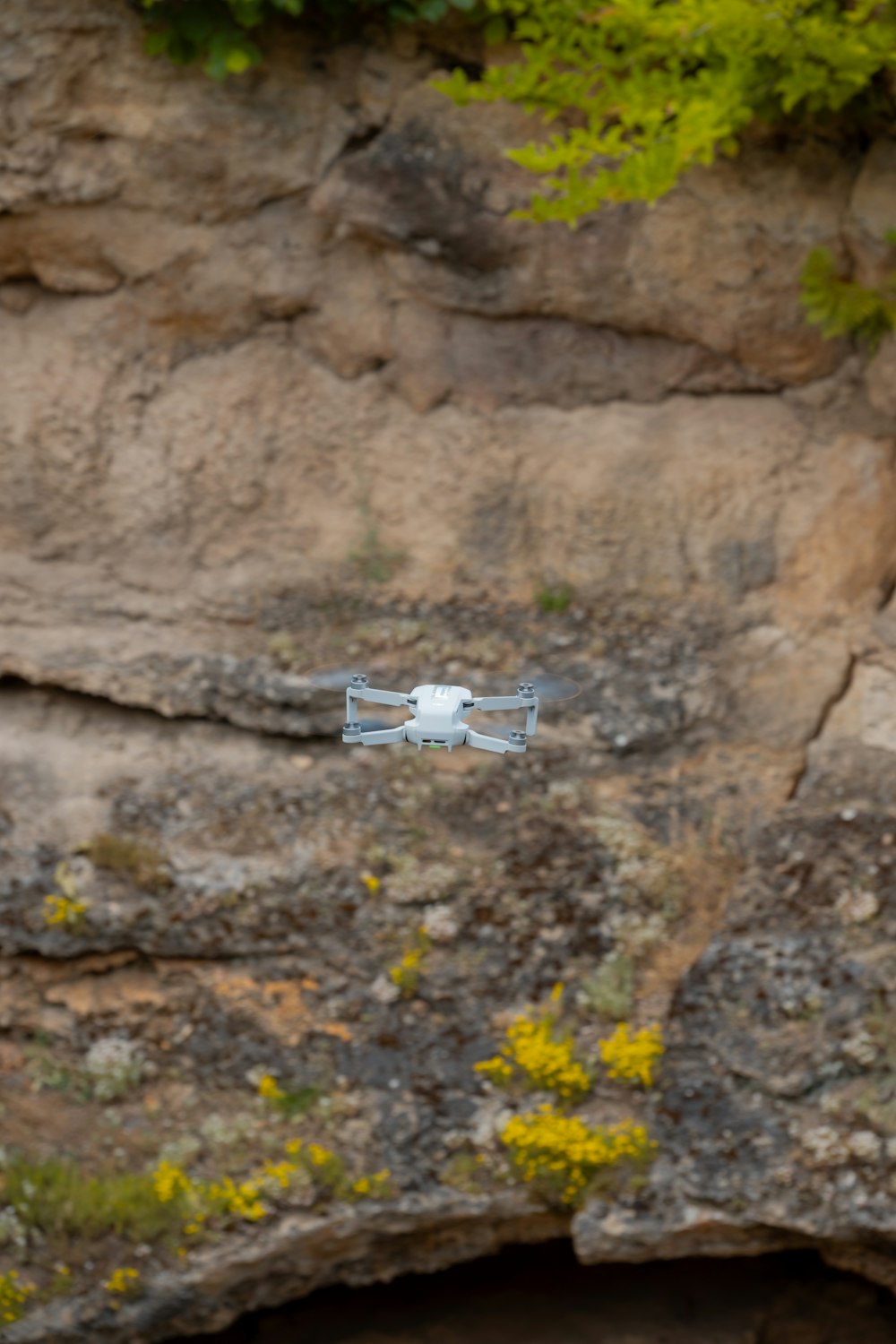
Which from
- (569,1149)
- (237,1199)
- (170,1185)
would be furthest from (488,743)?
(170,1185)

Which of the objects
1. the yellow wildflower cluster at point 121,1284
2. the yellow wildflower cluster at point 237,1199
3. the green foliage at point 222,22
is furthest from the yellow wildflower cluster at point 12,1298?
the green foliage at point 222,22

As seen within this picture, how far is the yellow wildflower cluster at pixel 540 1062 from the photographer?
20.7 ft

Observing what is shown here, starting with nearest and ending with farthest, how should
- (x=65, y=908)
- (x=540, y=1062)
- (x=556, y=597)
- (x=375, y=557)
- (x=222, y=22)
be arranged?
(x=540, y=1062) < (x=65, y=908) < (x=222, y=22) < (x=556, y=597) < (x=375, y=557)

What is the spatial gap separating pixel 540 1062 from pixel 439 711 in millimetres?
2868

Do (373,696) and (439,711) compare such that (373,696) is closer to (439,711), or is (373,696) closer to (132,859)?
(439,711)

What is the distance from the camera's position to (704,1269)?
746cm

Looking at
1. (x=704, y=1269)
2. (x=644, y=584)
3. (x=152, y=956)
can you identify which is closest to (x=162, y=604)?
(x=152, y=956)

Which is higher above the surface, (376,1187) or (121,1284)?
(376,1187)

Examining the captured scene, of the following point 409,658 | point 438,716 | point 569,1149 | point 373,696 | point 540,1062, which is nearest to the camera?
point 438,716

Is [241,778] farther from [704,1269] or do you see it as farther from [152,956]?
[704,1269]

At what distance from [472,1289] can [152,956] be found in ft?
7.97

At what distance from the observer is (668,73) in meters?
6.57

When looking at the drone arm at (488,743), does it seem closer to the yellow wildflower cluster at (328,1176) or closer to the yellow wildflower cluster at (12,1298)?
the yellow wildflower cluster at (328,1176)

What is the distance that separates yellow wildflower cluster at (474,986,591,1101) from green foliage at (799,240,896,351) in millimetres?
3388
